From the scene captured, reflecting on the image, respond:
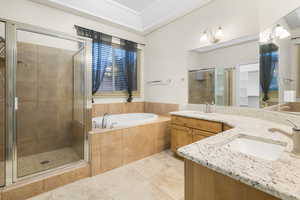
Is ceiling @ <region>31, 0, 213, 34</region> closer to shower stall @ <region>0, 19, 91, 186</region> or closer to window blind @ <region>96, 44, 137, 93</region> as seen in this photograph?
window blind @ <region>96, 44, 137, 93</region>

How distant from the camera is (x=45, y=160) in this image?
218 cm

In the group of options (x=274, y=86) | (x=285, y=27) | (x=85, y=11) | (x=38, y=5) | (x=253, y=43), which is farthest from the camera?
(x=85, y=11)

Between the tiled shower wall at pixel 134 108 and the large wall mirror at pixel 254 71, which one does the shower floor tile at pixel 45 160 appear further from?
the large wall mirror at pixel 254 71

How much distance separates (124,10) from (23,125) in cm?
291

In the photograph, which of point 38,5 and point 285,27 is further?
point 38,5

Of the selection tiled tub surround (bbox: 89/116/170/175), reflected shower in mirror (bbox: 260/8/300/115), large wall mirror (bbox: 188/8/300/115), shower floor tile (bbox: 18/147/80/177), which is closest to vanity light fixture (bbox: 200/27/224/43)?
large wall mirror (bbox: 188/8/300/115)

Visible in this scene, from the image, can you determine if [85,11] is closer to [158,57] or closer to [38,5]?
[38,5]

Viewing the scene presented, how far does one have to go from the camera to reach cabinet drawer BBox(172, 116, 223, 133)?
6.18ft

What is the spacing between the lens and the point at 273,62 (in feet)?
5.26

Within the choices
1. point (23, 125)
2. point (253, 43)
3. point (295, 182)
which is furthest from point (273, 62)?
point (23, 125)

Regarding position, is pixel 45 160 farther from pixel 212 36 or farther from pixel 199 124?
pixel 212 36

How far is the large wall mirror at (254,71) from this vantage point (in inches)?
50.3

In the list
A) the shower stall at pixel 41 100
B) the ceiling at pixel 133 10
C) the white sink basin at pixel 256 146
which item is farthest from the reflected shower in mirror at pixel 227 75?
the shower stall at pixel 41 100

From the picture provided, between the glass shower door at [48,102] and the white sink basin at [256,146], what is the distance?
6.36 feet
